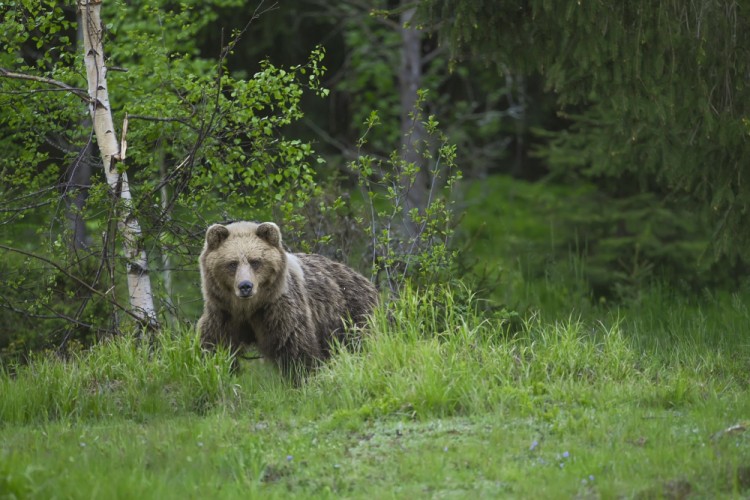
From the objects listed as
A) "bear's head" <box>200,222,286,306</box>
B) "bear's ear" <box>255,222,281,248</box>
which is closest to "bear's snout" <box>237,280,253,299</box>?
"bear's head" <box>200,222,286,306</box>

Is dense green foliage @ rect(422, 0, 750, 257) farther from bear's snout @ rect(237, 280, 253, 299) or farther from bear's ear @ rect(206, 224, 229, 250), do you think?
bear's snout @ rect(237, 280, 253, 299)

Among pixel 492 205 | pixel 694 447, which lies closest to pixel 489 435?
pixel 694 447

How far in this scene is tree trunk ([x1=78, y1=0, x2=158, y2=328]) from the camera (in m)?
8.66

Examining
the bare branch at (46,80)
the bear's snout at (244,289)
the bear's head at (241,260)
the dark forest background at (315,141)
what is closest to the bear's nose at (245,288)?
the bear's snout at (244,289)

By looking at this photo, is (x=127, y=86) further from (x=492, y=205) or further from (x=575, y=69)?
(x=492, y=205)

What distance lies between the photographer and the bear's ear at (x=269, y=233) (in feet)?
26.7

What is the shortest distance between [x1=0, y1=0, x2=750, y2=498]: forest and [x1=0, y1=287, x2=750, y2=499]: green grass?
2 centimetres

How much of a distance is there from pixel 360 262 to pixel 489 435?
16.1 ft

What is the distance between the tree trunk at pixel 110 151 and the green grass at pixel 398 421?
504 millimetres

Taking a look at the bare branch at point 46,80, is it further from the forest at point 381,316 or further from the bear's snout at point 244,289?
the bear's snout at point 244,289

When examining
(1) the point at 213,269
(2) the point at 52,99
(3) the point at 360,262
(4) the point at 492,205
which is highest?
(2) the point at 52,99

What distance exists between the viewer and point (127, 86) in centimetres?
1025

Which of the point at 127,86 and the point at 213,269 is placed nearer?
the point at 213,269

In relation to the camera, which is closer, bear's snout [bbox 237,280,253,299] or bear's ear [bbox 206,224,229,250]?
bear's snout [bbox 237,280,253,299]
